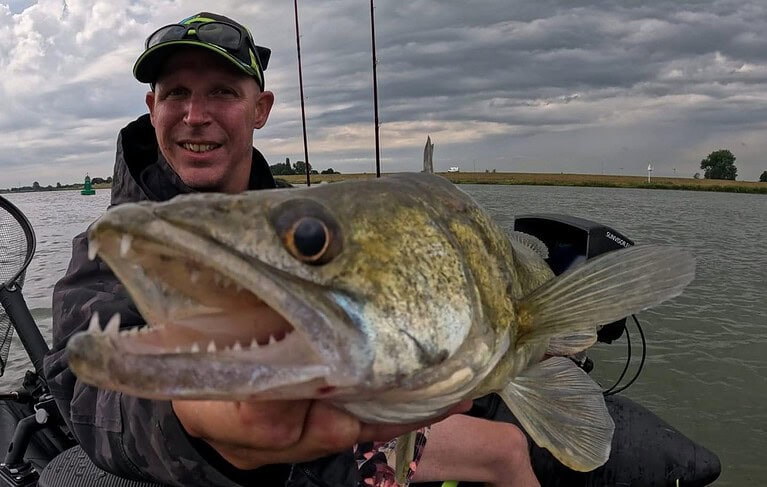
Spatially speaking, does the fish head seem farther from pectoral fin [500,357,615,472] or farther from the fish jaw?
pectoral fin [500,357,615,472]

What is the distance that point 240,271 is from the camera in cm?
128

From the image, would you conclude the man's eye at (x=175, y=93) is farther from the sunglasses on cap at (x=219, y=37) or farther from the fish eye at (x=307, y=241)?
the fish eye at (x=307, y=241)

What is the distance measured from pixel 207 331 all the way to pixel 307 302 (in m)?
0.28

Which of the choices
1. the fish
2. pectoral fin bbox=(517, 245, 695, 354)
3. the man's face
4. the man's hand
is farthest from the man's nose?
pectoral fin bbox=(517, 245, 695, 354)

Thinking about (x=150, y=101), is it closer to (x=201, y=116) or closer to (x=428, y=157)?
(x=201, y=116)

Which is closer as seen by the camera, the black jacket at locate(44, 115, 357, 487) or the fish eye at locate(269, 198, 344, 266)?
the fish eye at locate(269, 198, 344, 266)

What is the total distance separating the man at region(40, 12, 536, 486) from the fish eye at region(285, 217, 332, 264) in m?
0.42

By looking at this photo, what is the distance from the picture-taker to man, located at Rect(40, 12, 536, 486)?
1.62 metres

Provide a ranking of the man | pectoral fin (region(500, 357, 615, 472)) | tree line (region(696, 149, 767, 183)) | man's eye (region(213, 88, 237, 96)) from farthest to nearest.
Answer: tree line (region(696, 149, 767, 183)) < man's eye (region(213, 88, 237, 96)) < pectoral fin (region(500, 357, 615, 472)) < the man

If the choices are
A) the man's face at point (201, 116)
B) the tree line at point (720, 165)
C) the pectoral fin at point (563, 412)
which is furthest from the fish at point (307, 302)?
the tree line at point (720, 165)

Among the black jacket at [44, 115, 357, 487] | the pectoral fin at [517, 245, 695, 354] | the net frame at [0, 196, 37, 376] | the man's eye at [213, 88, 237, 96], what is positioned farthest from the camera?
the net frame at [0, 196, 37, 376]

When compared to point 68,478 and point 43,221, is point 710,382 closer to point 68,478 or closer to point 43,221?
point 68,478

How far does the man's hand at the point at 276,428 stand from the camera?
1.52m

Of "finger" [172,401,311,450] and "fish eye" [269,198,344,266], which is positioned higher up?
"fish eye" [269,198,344,266]
